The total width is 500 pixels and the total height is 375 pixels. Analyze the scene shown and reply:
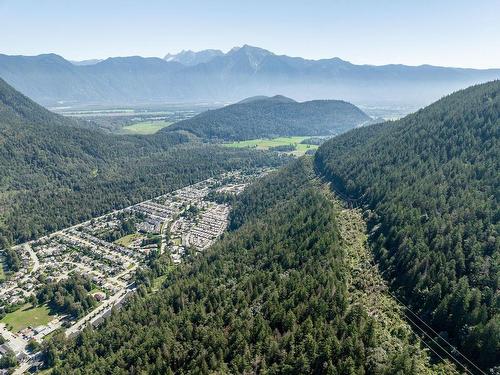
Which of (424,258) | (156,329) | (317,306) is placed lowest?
(156,329)

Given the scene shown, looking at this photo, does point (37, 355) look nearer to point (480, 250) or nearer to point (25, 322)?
point (25, 322)

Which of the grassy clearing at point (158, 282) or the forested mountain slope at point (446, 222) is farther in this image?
the grassy clearing at point (158, 282)

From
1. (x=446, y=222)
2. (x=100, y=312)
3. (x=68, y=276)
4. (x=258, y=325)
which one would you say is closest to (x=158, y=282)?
(x=100, y=312)

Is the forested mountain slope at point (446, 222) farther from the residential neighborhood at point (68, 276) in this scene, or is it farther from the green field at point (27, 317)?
the green field at point (27, 317)

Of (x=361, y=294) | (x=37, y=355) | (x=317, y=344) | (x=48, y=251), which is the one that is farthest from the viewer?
(x=48, y=251)

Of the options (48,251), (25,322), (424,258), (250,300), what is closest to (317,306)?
(250,300)

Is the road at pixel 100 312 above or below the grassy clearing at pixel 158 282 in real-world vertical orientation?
below

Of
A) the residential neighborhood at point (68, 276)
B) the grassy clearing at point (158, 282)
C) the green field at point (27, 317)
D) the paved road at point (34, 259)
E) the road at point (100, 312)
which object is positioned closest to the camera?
the residential neighborhood at point (68, 276)

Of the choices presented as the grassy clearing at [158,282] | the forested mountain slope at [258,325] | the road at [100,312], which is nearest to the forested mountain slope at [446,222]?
the forested mountain slope at [258,325]
